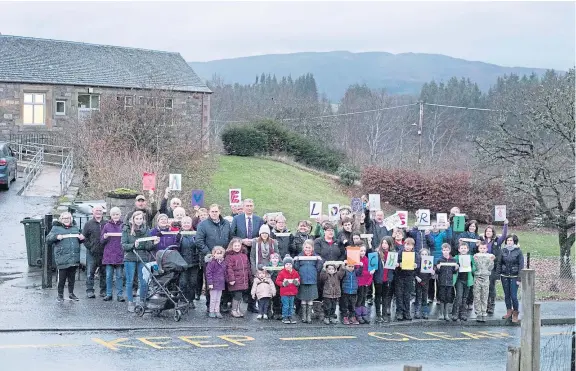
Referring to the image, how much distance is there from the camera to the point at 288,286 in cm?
1656

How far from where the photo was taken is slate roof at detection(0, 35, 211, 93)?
45.7 meters

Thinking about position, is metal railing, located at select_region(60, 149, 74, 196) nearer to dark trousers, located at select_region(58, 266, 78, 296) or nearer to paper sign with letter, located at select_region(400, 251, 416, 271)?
dark trousers, located at select_region(58, 266, 78, 296)

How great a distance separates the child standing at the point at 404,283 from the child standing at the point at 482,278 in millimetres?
1398

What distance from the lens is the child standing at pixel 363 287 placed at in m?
17.2

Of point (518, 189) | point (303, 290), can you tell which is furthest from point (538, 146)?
point (303, 290)

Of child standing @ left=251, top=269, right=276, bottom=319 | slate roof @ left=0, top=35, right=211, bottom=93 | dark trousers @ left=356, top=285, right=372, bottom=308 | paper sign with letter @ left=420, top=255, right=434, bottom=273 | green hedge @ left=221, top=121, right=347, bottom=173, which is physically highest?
slate roof @ left=0, top=35, right=211, bottom=93

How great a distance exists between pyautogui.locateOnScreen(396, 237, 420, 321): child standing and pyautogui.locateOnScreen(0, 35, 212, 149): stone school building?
22948 millimetres

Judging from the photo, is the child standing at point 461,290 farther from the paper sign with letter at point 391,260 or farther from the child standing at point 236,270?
the child standing at point 236,270

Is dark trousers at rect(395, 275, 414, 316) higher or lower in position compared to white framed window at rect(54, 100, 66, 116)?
lower

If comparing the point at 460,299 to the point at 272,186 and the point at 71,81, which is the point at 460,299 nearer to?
the point at 272,186

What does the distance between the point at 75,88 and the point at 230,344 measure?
112ft

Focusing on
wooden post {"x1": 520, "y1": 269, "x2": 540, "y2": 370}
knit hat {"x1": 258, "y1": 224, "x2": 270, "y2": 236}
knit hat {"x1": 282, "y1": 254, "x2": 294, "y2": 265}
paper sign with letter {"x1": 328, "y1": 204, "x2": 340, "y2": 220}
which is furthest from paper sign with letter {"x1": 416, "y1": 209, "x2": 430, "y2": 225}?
wooden post {"x1": 520, "y1": 269, "x2": 540, "y2": 370}

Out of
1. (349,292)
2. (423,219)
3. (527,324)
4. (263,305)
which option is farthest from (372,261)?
(527,324)

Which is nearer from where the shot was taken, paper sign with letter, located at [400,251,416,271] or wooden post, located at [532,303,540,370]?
wooden post, located at [532,303,540,370]
